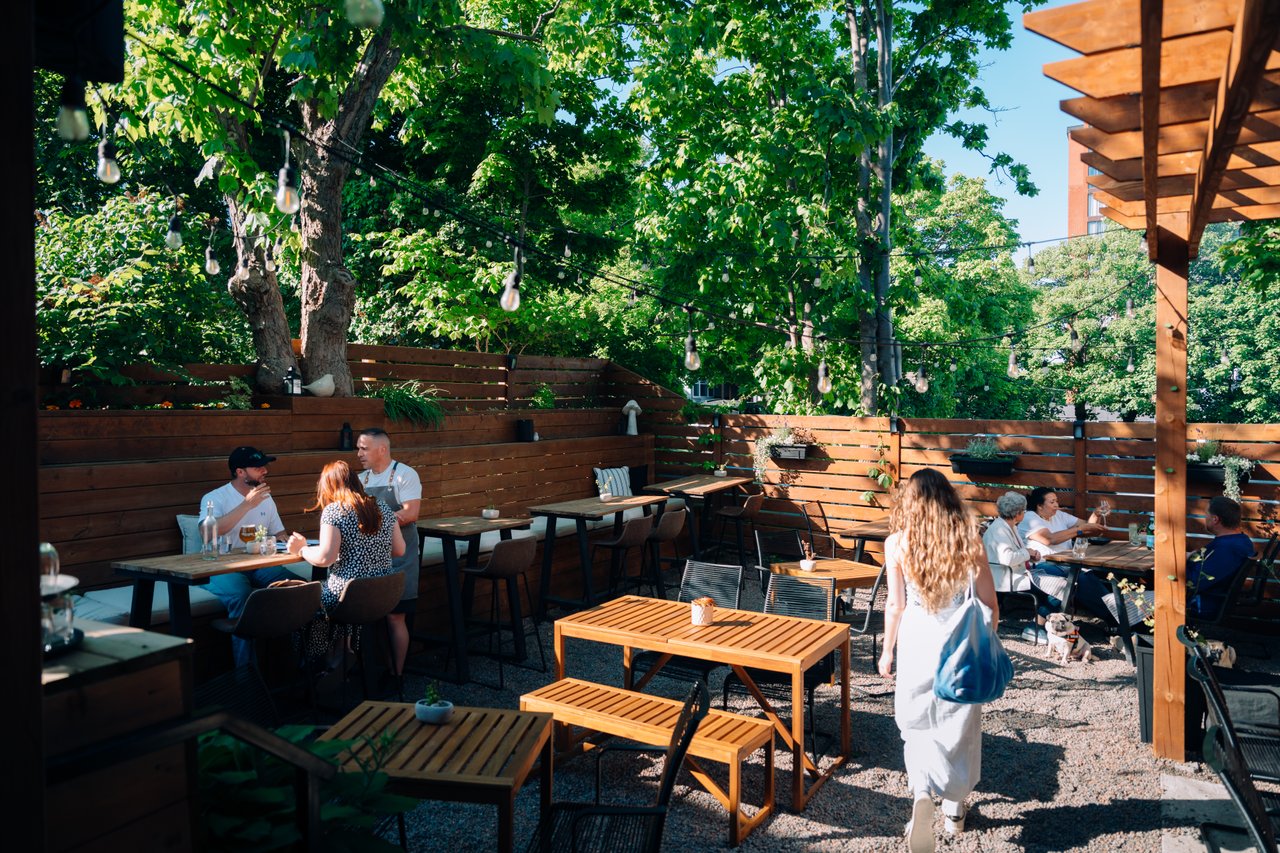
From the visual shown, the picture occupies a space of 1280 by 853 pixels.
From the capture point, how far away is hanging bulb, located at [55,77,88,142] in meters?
2.68

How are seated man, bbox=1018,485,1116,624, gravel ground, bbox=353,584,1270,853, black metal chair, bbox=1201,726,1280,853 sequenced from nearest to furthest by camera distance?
black metal chair, bbox=1201,726,1280,853, gravel ground, bbox=353,584,1270,853, seated man, bbox=1018,485,1116,624

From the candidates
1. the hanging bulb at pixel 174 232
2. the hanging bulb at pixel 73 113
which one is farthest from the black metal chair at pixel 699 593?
the hanging bulb at pixel 174 232

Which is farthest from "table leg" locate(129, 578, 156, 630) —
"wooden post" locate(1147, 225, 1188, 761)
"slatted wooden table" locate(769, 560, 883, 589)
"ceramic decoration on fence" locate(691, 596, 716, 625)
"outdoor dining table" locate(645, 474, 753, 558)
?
"outdoor dining table" locate(645, 474, 753, 558)

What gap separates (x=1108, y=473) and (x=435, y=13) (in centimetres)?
725

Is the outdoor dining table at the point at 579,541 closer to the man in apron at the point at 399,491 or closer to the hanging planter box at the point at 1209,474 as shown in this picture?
the man in apron at the point at 399,491

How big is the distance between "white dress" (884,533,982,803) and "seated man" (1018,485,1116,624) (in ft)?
11.2

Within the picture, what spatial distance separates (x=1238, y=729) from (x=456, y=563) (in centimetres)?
455

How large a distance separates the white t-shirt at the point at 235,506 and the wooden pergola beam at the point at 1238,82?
17.1 feet

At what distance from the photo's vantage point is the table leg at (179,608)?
4.61m

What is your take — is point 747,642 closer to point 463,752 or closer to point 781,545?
point 463,752

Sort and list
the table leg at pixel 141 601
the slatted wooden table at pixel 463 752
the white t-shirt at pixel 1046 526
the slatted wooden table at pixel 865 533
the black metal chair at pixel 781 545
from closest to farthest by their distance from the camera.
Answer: the slatted wooden table at pixel 463 752 < the table leg at pixel 141 601 < the white t-shirt at pixel 1046 526 < the slatted wooden table at pixel 865 533 < the black metal chair at pixel 781 545

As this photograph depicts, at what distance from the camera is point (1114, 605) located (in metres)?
6.27

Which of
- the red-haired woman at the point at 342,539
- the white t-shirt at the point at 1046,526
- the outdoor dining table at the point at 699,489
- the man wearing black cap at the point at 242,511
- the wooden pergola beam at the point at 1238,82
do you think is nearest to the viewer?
the wooden pergola beam at the point at 1238,82

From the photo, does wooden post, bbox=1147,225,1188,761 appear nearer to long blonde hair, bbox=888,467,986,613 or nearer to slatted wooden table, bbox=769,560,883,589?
long blonde hair, bbox=888,467,986,613
